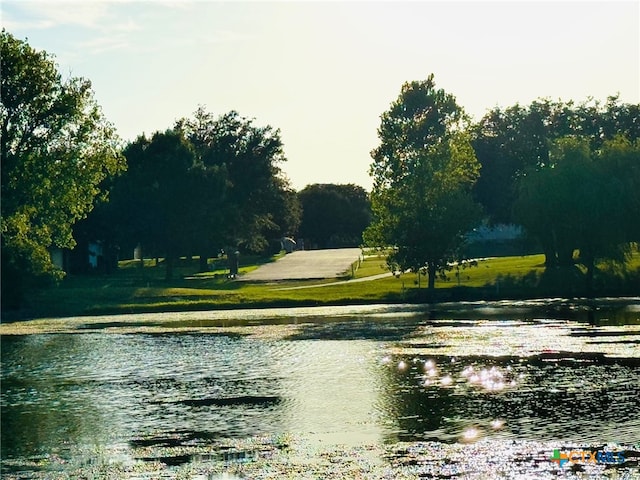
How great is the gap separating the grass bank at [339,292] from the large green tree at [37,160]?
331cm

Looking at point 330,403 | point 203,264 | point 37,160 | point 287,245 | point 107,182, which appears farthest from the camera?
point 287,245

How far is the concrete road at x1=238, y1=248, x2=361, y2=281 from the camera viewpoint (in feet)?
359

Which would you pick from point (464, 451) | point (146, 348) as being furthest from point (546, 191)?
point (464, 451)

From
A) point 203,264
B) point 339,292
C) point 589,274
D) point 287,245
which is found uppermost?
point 287,245

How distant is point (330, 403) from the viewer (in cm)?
2958

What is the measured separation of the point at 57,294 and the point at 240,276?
34226mm

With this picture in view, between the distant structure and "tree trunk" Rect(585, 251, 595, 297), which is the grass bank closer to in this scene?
"tree trunk" Rect(585, 251, 595, 297)

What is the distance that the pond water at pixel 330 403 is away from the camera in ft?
70.7

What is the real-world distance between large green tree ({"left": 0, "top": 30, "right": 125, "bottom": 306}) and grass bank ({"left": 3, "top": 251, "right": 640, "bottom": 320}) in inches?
130

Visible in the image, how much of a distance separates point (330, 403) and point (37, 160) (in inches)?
2241

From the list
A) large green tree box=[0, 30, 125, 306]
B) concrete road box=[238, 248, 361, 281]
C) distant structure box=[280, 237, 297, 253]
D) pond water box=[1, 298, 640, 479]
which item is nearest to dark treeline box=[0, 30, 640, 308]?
large green tree box=[0, 30, 125, 306]

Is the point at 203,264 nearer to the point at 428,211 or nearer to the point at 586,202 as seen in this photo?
the point at 428,211

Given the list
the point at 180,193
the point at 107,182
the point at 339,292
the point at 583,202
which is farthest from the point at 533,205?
the point at 107,182

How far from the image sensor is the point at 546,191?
86.7 metres
